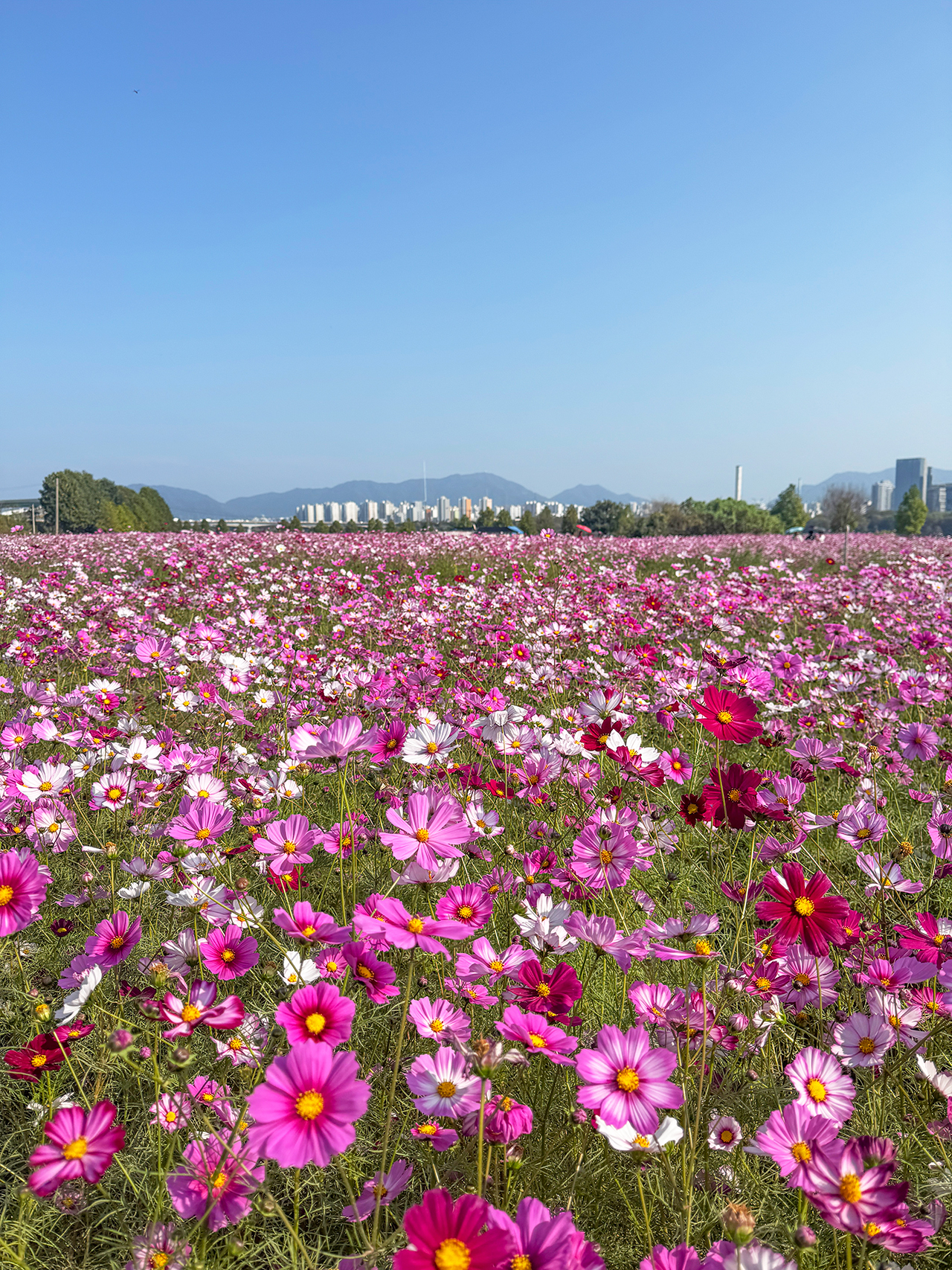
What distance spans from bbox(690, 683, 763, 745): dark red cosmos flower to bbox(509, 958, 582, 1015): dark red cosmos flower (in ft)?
1.51

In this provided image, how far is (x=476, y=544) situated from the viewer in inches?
433

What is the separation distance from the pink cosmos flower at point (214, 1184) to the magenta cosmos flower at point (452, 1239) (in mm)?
268

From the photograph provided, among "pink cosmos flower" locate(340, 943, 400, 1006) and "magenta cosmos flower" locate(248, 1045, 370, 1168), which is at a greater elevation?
"magenta cosmos flower" locate(248, 1045, 370, 1168)

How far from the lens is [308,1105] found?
0.63m

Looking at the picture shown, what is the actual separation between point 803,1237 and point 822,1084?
0.34 m

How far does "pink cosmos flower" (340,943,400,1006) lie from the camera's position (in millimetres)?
915

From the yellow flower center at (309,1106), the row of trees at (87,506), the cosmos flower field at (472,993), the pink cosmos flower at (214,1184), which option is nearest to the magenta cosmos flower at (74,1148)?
the cosmos flower field at (472,993)

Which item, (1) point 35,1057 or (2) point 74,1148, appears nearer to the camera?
(2) point 74,1148

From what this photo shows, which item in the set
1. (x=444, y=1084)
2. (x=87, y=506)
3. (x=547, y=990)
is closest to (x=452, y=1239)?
(x=444, y=1084)

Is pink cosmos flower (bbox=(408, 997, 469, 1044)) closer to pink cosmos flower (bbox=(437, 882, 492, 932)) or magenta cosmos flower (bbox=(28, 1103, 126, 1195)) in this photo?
pink cosmos flower (bbox=(437, 882, 492, 932))

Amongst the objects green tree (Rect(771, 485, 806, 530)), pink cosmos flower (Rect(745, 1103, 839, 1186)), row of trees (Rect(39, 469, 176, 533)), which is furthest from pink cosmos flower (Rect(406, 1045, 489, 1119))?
green tree (Rect(771, 485, 806, 530))

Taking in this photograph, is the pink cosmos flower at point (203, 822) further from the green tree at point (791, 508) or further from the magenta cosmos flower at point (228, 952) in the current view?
the green tree at point (791, 508)

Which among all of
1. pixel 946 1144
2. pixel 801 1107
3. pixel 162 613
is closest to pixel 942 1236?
pixel 946 1144

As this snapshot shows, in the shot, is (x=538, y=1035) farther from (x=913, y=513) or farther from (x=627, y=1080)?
(x=913, y=513)
